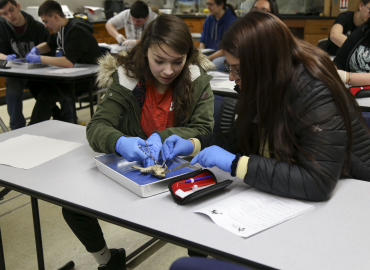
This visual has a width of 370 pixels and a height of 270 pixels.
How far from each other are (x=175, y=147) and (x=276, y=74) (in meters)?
0.42

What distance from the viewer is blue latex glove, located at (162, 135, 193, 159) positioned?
1153mm

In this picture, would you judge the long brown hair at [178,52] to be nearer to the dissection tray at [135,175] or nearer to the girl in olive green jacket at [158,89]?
the girl in olive green jacket at [158,89]

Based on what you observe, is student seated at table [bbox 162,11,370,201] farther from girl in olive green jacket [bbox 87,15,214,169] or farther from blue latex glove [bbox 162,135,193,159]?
girl in olive green jacket [bbox 87,15,214,169]

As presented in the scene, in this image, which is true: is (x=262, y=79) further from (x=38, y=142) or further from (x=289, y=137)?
(x=38, y=142)

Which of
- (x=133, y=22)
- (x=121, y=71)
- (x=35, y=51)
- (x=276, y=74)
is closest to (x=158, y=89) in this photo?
(x=121, y=71)

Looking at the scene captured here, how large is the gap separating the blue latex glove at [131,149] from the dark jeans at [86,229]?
31 centimetres

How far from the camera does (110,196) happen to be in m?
0.98

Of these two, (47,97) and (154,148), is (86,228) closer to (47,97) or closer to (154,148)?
(154,148)

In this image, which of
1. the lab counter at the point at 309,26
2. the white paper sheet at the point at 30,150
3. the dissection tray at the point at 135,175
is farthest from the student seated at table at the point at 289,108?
the lab counter at the point at 309,26

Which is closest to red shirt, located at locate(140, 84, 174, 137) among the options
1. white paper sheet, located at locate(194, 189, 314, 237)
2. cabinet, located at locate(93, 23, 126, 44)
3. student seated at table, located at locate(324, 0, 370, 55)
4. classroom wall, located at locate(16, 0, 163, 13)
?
white paper sheet, located at locate(194, 189, 314, 237)

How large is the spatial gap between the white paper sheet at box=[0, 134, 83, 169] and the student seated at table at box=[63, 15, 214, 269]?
129 mm

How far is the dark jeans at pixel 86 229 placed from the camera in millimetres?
1276

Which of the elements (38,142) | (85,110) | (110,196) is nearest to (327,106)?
(110,196)

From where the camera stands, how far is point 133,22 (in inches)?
163
